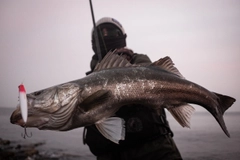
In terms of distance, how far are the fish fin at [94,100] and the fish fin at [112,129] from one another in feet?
0.82

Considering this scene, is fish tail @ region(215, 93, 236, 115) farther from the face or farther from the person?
the face

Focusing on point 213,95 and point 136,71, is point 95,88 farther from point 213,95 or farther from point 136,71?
point 213,95

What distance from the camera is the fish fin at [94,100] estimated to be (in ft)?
8.13

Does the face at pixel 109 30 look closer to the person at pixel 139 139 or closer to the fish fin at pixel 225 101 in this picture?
the person at pixel 139 139

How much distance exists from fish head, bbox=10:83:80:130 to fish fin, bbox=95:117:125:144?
0.44 meters

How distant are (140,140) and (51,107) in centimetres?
157

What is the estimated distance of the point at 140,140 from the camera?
3.28 m

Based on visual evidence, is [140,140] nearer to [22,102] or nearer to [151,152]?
[151,152]

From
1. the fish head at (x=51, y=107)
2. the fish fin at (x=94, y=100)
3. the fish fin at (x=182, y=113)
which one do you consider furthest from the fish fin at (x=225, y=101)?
the fish head at (x=51, y=107)

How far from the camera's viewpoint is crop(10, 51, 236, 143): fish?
2.37 meters

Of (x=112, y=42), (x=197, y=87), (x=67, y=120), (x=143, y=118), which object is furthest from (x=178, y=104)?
(x=112, y=42)

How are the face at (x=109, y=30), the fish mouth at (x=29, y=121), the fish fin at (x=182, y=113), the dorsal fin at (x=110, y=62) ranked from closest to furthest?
1. the fish mouth at (x=29, y=121)
2. the dorsal fin at (x=110, y=62)
3. the fish fin at (x=182, y=113)
4. the face at (x=109, y=30)

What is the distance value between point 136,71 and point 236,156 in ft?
97.3

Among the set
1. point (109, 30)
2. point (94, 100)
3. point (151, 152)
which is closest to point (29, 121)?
point (94, 100)
